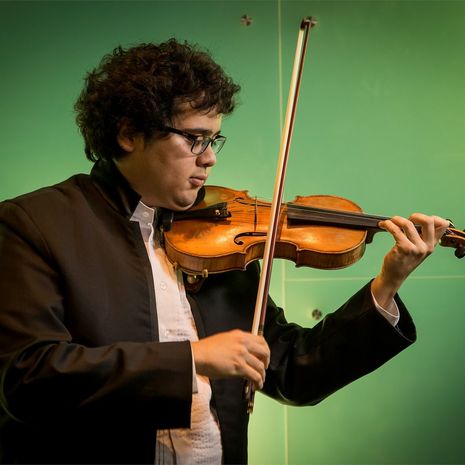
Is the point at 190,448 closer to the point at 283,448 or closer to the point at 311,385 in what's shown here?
the point at 311,385

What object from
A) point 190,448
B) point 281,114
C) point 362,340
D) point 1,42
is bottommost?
point 190,448

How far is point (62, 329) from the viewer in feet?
3.20

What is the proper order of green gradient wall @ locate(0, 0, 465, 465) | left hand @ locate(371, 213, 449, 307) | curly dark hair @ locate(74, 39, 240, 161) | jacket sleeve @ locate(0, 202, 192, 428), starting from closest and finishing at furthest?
jacket sleeve @ locate(0, 202, 192, 428)
left hand @ locate(371, 213, 449, 307)
curly dark hair @ locate(74, 39, 240, 161)
green gradient wall @ locate(0, 0, 465, 465)

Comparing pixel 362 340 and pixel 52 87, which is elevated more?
pixel 52 87

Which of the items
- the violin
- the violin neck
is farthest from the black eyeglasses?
the violin neck

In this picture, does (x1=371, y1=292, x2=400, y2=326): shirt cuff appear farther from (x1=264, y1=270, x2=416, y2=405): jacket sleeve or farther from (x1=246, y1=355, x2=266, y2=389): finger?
(x1=246, y1=355, x2=266, y2=389): finger

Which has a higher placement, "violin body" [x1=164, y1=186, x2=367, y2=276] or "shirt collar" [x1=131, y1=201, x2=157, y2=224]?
"shirt collar" [x1=131, y1=201, x2=157, y2=224]

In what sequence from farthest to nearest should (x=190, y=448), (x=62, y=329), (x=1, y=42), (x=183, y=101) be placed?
(x=1, y=42)
(x=183, y=101)
(x=190, y=448)
(x=62, y=329)

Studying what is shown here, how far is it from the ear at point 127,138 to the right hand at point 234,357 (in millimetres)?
551

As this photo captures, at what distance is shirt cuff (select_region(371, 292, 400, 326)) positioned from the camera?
1.15 metres

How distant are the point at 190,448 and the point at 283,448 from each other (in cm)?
88

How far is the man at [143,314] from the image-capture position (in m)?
0.90

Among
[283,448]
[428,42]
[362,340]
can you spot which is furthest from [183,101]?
[283,448]

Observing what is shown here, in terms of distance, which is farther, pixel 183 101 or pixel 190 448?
pixel 183 101
